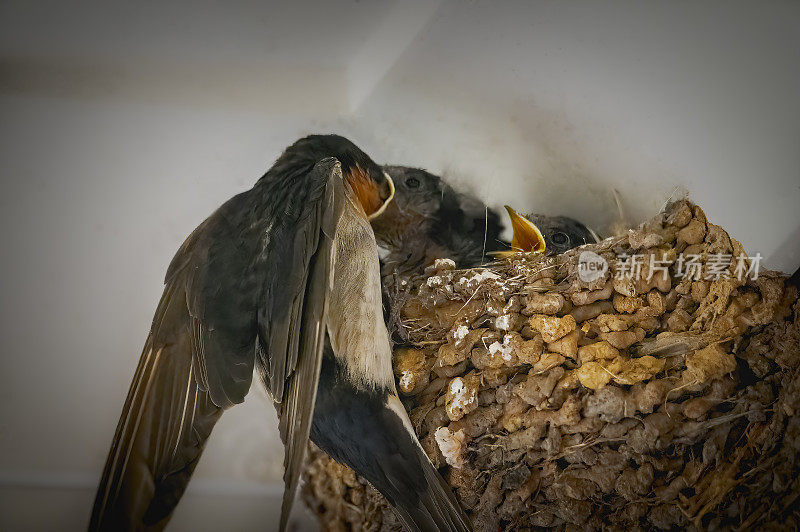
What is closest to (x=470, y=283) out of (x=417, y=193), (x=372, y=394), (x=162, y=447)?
(x=372, y=394)

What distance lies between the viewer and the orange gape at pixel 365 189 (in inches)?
61.2

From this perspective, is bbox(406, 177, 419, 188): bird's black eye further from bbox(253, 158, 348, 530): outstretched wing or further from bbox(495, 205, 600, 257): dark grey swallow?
bbox(253, 158, 348, 530): outstretched wing

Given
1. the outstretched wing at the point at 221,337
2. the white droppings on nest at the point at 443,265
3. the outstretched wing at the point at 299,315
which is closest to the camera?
the outstretched wing at the point at 299,315

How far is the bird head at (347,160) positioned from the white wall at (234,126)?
70 millimetres

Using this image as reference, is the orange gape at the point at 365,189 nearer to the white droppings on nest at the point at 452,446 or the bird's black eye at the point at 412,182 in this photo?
the bird's black eye at the point at 412,182

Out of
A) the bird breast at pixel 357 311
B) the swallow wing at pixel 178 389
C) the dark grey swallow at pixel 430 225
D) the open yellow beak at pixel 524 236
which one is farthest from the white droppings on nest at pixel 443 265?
the swallow wing at pixel 178 389

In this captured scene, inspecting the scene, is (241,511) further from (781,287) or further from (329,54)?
(781,287)

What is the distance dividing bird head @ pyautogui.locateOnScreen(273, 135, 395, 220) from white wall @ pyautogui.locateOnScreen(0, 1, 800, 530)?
7 centimetres

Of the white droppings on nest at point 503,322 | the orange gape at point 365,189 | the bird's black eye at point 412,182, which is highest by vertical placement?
the bird's black eye at point 412,182

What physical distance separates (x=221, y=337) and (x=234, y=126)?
23.6 inches

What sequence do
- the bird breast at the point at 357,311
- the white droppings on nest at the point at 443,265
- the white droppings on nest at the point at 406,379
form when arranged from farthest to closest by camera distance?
the white droppings on nest at the point at 443,265, the white droppings on nest at the point at 406,379, the bird breast at the point at 357,311

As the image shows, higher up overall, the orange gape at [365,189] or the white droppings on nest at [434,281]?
the orange gape at [365,189]

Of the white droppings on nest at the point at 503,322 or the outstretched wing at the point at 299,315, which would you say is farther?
the white droppings on nest at the point at 503,322

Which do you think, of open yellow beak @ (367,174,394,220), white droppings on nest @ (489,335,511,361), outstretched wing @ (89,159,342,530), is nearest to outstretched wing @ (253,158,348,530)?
outstretched wing @ (89,159,342,530)
